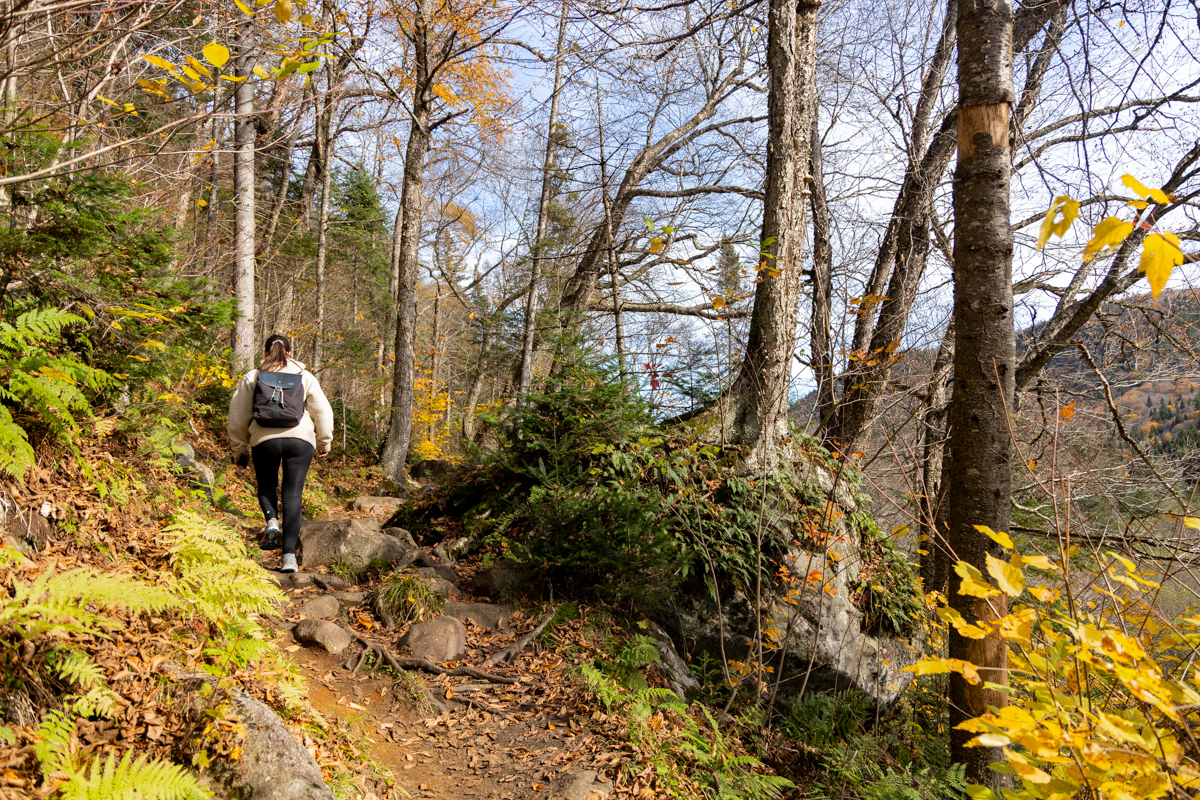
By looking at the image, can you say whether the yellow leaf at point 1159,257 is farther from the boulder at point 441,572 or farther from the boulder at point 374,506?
the boulder at point 374,506

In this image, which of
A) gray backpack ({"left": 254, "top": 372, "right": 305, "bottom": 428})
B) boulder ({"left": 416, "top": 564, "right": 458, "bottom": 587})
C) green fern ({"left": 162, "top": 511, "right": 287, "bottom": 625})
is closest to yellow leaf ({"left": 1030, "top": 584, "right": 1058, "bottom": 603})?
green fern ({"left": 162, "top": 511, "right": 287, "bottom": 625})

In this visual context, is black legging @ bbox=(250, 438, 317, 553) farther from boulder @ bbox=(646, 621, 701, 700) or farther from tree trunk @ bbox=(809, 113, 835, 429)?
tree trunk @ bbox=(809, 113, 835, 429)

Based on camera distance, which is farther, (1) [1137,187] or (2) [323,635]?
(2) [323,635]

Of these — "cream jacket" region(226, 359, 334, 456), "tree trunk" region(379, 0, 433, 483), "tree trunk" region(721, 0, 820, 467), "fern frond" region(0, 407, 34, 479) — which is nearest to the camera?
"fern frond" region(0, 407, 34, 479)

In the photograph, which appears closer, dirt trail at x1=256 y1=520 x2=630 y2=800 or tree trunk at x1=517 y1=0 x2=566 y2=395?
dirt trail at x1=256 y1=520 x2=630 y2=800

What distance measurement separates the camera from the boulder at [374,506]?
28.9 feet

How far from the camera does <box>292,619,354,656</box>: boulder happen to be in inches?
173

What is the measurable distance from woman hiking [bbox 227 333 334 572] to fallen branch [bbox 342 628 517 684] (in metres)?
1.17

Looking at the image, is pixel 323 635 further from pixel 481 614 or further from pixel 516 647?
pixel 516 647

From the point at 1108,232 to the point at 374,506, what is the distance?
9003 mm

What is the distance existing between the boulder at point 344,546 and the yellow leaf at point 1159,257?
19.1ft

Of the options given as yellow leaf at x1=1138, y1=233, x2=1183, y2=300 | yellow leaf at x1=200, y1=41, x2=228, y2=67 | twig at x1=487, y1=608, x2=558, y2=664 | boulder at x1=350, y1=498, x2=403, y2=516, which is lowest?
twig at x1=487, y1=608, x2=558, y2=664

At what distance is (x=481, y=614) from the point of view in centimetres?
520

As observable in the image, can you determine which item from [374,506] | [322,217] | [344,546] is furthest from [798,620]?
[322,217]
